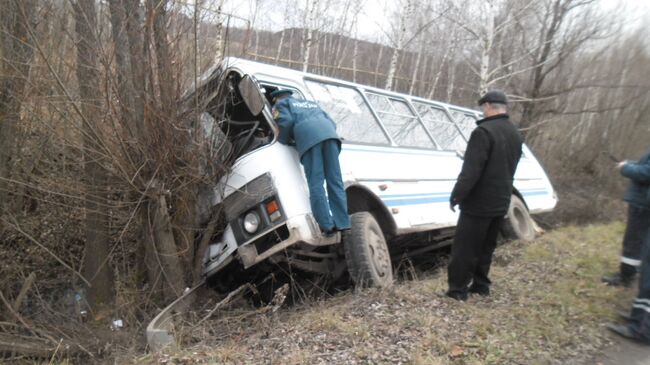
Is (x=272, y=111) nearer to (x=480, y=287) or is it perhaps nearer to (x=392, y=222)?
(x=392, y=222)

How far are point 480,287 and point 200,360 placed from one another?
2750 mm

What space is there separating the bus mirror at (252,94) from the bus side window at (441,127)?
346 centimetres

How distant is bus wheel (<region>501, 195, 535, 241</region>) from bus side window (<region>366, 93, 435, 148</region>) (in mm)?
1845

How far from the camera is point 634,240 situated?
5.39 metres

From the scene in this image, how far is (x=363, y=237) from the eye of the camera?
507 cm

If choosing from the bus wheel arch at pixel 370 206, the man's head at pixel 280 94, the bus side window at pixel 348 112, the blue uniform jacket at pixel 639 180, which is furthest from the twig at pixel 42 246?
the blue uniform jacket at pixel 639 180

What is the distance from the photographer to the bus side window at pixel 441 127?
7801mm

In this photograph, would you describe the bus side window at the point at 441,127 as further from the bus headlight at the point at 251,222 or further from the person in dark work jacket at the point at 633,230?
the bus headlight at the point at 251,222

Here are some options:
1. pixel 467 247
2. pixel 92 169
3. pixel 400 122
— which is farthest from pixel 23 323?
pixel 400 122

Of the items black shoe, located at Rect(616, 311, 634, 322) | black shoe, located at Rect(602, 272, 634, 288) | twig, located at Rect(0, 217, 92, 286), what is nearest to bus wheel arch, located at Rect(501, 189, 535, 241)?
black shoe, located at Rect(602, 272, 634, 288)

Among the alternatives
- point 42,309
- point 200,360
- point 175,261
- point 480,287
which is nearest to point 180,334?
point 200,360

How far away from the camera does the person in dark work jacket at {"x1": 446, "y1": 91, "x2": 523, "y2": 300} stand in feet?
15.1

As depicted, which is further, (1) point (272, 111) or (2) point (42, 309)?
(2) point (42, 309)

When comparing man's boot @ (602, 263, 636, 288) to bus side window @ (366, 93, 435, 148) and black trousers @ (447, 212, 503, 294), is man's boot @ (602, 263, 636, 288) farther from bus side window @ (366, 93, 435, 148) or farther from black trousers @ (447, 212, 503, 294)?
bus side window @ (366, 93, 435, 148)
